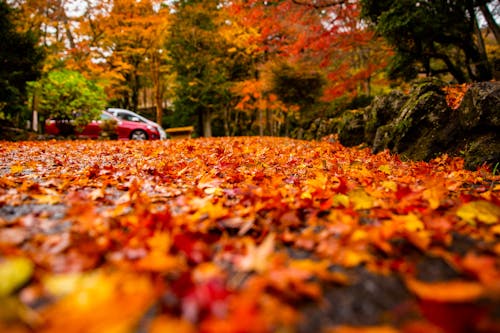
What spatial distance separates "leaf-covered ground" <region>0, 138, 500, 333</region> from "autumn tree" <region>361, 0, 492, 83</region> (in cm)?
510

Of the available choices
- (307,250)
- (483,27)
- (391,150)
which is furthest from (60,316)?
(483,27)

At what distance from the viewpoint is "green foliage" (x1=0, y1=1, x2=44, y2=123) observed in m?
7.52

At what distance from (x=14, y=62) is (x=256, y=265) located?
1003 cm

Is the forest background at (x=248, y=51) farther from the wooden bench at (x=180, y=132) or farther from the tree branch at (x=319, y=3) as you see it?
the wooden bench at (x=180, y=132)

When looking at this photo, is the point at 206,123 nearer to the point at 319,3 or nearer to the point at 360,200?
the point at 319,3

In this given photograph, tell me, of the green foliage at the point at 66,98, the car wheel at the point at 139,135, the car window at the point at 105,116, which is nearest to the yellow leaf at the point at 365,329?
the green foliage at the point at 66,98

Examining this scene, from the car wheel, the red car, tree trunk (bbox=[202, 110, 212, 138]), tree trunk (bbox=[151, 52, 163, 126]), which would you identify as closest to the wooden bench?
tree trunk (bbox=[151, 52, 163, 126])

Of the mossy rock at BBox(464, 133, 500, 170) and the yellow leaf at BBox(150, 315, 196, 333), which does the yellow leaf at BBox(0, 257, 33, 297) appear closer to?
the yellow leaf at BBox(150, 315, 196, 333)

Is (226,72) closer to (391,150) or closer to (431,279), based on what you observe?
(391,150)

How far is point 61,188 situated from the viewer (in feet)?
6.62

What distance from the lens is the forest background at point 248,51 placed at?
5727mm

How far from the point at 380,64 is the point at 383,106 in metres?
4.23

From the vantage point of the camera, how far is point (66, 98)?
328 inches

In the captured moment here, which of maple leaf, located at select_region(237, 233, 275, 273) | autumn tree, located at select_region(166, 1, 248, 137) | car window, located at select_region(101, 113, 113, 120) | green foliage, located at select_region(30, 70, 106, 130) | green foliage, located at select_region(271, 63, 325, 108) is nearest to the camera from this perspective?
maple leaf, located at select_region(237, 233, 275, 273)
